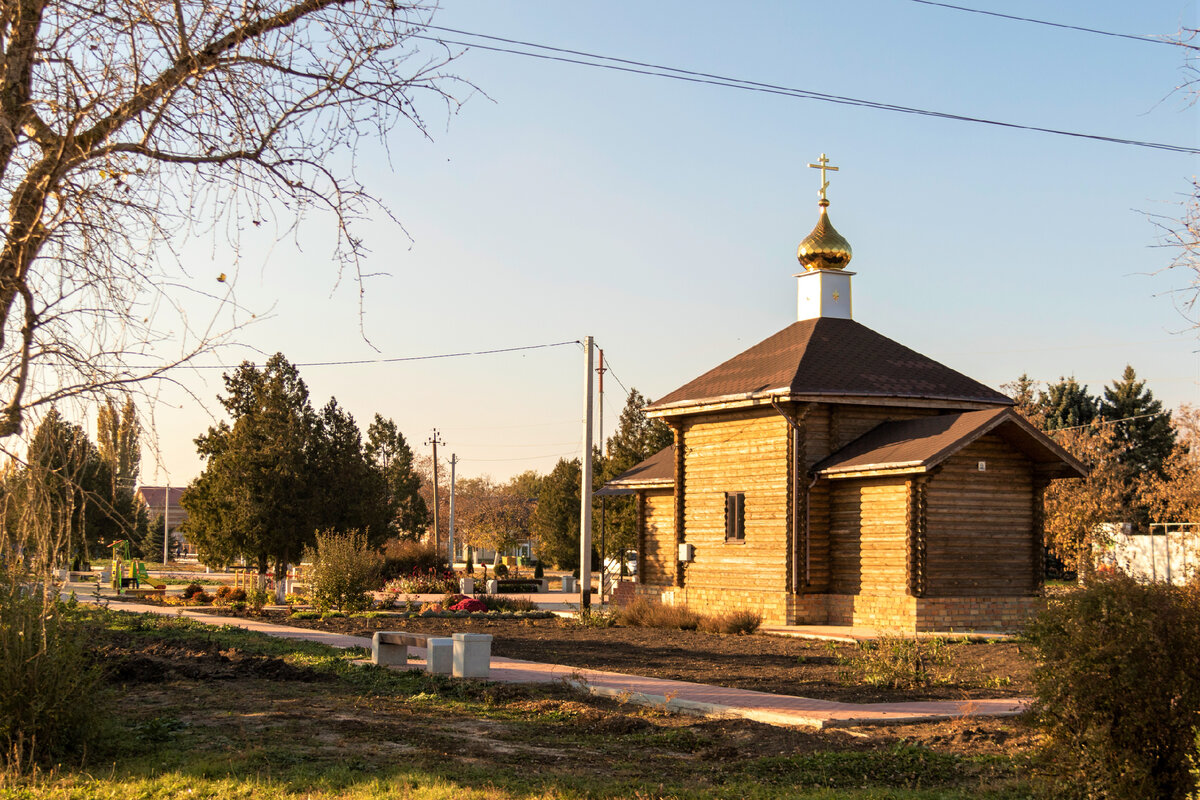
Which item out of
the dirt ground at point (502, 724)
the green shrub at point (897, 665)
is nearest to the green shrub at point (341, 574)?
the dirt ground at point (502, 724)

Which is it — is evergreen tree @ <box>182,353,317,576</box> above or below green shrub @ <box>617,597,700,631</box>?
above

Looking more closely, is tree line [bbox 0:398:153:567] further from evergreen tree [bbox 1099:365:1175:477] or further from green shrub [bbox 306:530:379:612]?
evergreen tree [bbox 1099:365:1175:477]

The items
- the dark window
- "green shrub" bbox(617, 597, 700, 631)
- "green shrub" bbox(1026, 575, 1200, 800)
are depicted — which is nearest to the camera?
"green shrub" bbox(1026, 575, 1200, 800)

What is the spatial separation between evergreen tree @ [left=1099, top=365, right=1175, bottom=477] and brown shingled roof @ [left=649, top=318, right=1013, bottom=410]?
31771 millimetres

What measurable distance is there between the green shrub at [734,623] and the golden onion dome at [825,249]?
34.3 ft

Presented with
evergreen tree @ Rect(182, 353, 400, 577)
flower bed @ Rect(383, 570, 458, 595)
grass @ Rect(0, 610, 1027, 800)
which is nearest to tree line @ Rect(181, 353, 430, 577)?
evergreen tree @ Rect(182, 353, 400, 577)

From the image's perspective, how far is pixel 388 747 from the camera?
9812 millimetres

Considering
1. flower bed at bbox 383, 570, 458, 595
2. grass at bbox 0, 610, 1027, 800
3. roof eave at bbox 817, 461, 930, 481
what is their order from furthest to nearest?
flower bed at bbox 383, 570, 458, 595 < roof eave at bbox 817, 461, 930, 481 < grass at bbox 0, 610, 1027, 800

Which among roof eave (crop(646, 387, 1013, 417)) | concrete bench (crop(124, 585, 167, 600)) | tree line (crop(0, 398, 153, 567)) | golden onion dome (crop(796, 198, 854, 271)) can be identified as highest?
golden onion dome (crop(796, 198, 854, 271))

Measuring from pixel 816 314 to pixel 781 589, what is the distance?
823 centimetres

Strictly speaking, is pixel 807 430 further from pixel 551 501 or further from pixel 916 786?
pixel 551 501

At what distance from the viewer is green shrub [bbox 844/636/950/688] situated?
14.2m

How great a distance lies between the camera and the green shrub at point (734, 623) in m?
23.5

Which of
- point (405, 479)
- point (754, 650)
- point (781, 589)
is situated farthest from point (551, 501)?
point (754, 650)
